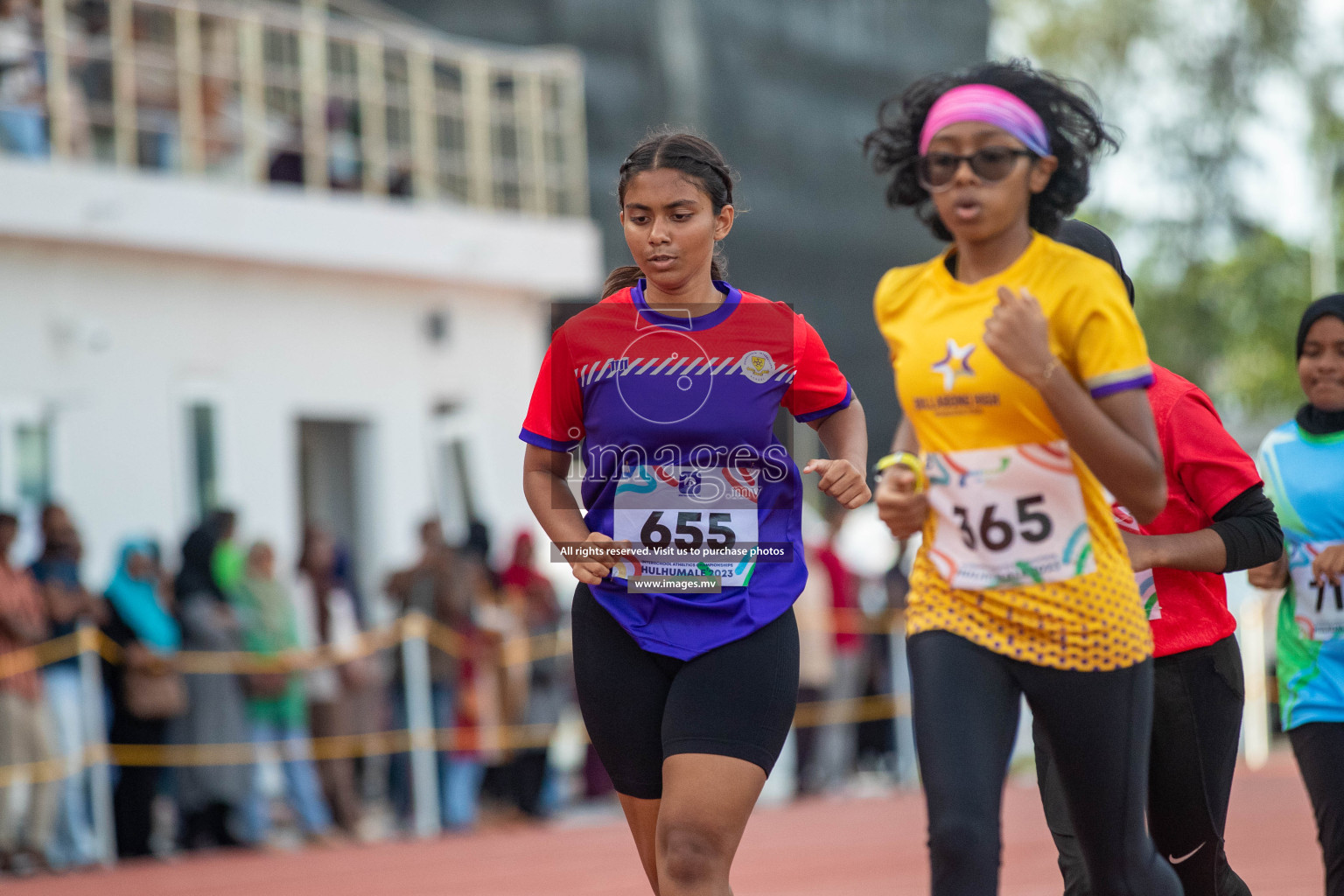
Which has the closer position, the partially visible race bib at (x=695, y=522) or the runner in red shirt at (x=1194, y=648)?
the partially visible race bib at (x=695, y=522)

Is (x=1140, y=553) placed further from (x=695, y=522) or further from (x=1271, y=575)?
(x=1271, y=575)

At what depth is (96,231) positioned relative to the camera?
1473 centimetres

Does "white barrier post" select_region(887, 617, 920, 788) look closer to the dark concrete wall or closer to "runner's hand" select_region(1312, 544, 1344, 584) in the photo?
the dark concrete wall

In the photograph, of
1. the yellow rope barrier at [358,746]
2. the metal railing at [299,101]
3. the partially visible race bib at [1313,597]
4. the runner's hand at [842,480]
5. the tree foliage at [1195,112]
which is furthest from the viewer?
the tree foliage at [1195,112]

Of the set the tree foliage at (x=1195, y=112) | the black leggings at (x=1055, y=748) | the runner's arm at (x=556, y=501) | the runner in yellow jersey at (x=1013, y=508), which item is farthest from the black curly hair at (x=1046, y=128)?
the tree foliage at (x=1195, y=112)

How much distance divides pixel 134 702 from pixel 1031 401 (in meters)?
8.58

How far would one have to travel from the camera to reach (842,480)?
4.25m

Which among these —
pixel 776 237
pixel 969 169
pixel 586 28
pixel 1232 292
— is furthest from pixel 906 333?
pixel 1232 292

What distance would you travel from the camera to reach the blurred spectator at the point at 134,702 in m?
11.2

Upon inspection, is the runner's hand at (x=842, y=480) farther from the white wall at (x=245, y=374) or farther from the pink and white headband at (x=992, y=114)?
the white wall at (x=245, y=374)

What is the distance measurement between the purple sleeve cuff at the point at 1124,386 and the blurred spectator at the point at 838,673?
37.6 feet

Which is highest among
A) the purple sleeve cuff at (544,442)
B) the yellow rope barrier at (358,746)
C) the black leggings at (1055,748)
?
the purple sleeve cuff at (544,442)

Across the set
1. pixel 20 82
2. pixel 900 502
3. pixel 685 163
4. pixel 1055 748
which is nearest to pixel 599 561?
pixel 900 502

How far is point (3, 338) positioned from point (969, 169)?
1204cm
